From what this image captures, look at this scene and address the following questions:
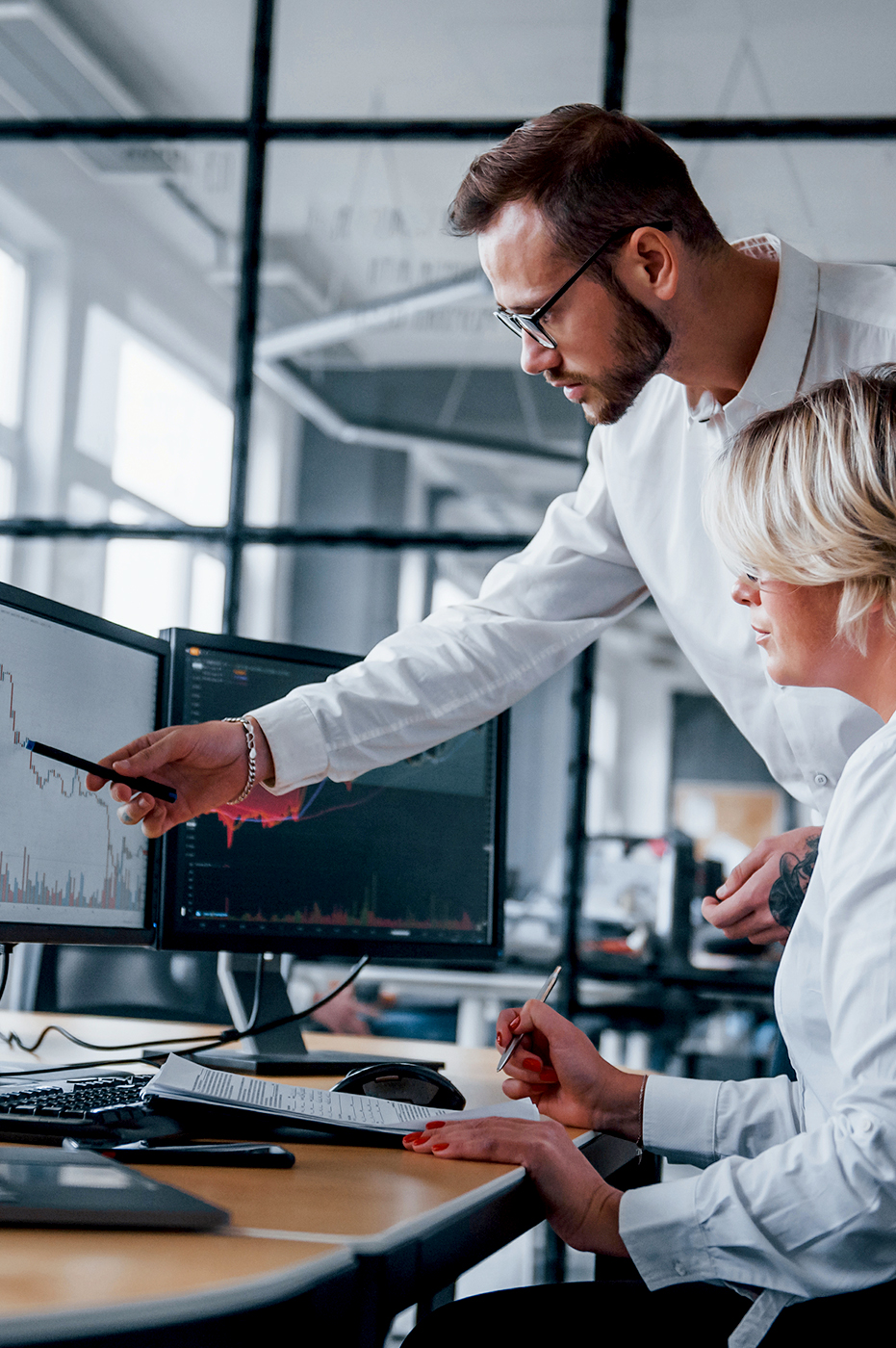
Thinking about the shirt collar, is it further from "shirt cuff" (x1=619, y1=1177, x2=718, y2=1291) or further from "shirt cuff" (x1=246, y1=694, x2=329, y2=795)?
"shirt cuff" (x1=619, y1=1177, x2=718, y2=1291)

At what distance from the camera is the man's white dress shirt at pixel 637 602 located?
1.59 m

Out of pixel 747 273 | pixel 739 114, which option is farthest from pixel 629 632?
pixel 747 273

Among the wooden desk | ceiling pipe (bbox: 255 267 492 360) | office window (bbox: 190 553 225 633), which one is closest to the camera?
the wooden desk

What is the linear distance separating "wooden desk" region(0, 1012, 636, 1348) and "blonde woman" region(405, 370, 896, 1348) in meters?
0.07

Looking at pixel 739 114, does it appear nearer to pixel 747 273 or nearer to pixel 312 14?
pixel 312 14

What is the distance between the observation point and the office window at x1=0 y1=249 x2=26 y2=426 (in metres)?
3.39

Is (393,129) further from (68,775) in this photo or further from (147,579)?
(68,775)

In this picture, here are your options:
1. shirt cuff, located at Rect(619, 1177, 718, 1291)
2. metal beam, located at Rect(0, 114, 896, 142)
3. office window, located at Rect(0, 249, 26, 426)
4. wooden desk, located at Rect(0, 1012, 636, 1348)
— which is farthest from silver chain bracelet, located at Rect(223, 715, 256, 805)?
office window, located at Rect(0, 249, 26, 426)

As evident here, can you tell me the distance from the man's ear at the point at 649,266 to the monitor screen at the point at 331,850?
0.63 m

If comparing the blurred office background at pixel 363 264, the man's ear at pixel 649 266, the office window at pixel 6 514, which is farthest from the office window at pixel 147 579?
the man's ear at pixel 649 266

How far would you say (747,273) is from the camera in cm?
165

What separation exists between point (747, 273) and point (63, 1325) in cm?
144

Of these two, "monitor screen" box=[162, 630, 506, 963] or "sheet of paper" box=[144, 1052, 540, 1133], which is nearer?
"sheet of paper" box=[144, 1052, 540, 1133]

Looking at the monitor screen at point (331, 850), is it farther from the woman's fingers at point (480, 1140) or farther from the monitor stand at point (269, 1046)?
the woman's fingers at point (480, 1140)
